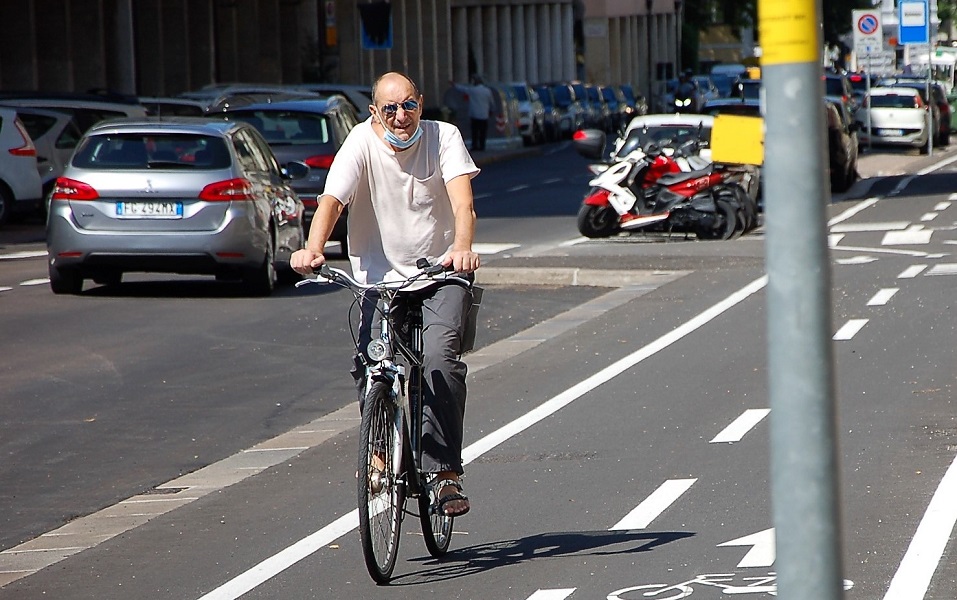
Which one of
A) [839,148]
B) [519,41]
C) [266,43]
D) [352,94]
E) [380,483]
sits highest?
[519,41]

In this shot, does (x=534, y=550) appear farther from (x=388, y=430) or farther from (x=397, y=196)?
(x=397, y=196)

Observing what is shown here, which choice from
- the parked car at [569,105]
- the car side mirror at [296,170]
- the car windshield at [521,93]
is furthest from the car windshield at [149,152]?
the parked car at [569,105]

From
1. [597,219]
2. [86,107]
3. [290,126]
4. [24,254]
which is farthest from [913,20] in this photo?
[24,254]

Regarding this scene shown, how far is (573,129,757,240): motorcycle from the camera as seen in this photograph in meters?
22.1

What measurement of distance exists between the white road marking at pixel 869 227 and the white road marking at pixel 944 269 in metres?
5.12

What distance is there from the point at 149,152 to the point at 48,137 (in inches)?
440

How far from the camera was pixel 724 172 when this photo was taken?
2245 centimetres

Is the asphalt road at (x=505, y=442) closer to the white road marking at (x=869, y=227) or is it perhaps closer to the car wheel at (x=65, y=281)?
the car wheel at (x=65, y=281)

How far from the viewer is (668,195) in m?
22.1

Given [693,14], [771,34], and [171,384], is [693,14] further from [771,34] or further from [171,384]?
[771,34]

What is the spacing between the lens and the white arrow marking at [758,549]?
652cm

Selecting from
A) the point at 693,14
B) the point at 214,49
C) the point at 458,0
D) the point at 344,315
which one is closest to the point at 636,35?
the point at 693,14

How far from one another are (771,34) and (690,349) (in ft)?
32.5

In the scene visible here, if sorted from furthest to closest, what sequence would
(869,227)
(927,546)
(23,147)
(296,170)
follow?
(23,147)
(869,227)
(296,170)
(927,546)
